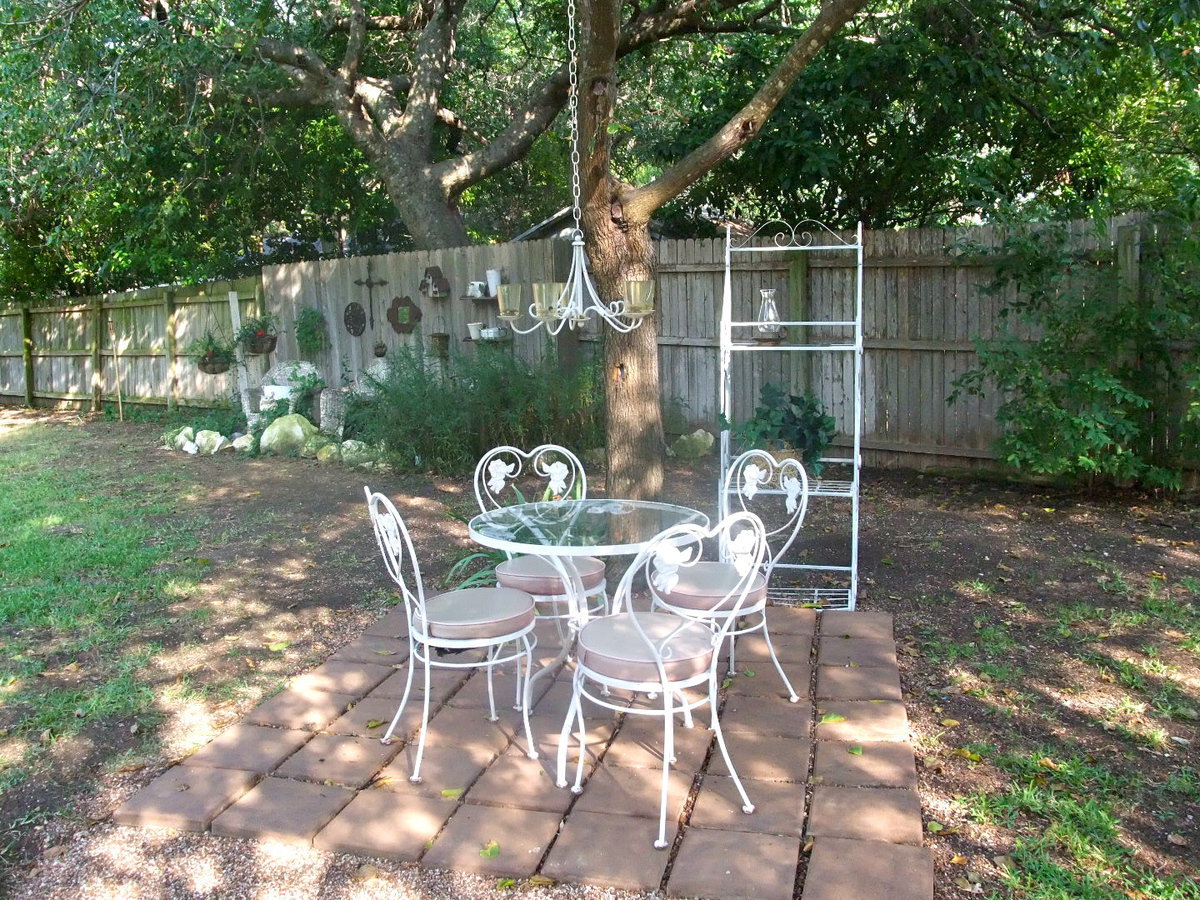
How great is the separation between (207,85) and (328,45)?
231 cm

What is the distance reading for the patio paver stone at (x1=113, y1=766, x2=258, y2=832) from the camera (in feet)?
9.45

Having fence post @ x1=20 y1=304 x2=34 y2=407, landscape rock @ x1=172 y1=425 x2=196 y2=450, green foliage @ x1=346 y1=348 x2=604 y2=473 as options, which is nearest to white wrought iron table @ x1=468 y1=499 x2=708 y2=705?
green foliage @ x1=346 y1=348 x2=604 y2=473

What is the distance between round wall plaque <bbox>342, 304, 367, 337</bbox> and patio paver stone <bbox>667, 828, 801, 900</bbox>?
7.71 m

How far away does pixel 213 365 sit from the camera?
1075 centimetres

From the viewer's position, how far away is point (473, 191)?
1323 centimetres

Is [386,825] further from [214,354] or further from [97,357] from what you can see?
[97,357]

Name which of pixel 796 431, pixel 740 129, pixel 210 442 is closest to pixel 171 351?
pixel 210 442

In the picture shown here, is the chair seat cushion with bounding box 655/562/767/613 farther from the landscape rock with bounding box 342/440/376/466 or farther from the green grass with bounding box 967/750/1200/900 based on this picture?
the landscape rock with bounding box 342/440/376/466

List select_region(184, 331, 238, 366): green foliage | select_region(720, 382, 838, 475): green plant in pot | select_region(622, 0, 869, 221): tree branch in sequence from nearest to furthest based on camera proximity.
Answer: select_region(622, 0, 869, 221): tree branch → select_region(720, 382, 838, 475): green plant in pot → select_region(184, 331, 238, 366): green foliage

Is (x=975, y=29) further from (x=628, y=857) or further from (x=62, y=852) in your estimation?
(x=62, y=852)

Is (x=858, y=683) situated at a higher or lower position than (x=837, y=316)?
lower

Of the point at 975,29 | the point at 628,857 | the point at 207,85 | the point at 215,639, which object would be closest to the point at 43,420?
the point at 207,85

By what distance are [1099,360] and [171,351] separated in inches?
385

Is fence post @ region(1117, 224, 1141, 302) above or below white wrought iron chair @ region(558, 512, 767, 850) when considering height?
above
